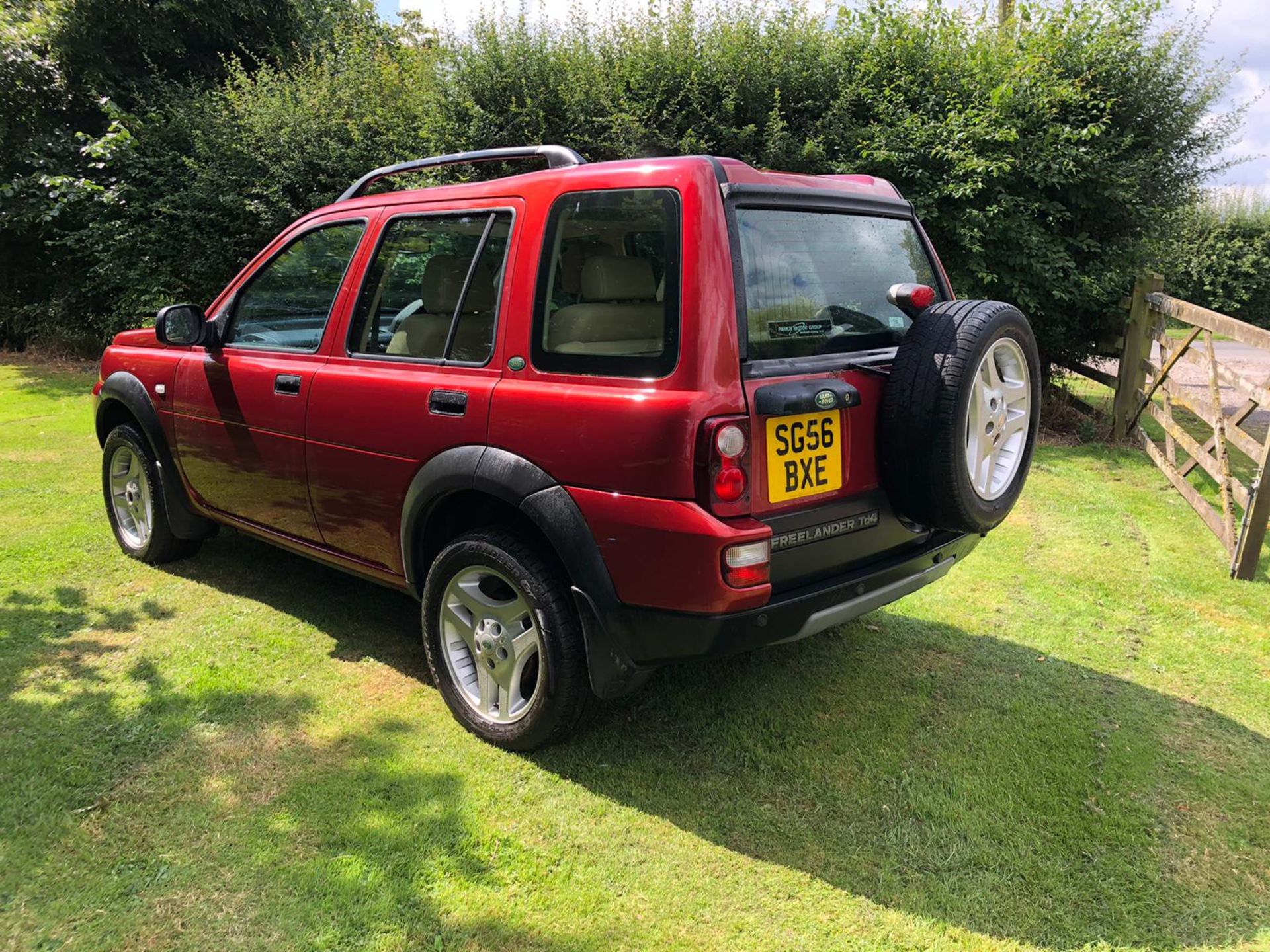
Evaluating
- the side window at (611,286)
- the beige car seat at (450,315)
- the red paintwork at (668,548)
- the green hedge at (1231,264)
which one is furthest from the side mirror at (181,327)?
the green hedge at (1231,264)

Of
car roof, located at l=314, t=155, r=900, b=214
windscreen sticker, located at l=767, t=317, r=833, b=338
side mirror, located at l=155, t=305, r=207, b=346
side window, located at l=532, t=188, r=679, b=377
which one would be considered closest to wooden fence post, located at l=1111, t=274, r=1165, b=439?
car roof, located at l=314, t=155, r=900, b=214

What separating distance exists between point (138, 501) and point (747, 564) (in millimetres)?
3859

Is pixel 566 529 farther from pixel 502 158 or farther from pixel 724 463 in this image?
pixel 502 158

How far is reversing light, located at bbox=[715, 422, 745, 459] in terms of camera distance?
235 cm

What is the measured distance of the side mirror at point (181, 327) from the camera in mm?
3809

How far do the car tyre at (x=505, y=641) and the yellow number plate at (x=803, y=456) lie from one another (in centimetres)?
79

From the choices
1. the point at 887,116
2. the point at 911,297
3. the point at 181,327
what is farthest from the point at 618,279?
the point at 887,116

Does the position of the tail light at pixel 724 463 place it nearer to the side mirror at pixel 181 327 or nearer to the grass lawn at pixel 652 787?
the grass lawn at pixel 652 787

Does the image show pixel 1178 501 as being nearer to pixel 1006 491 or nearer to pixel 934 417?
pixel 1006 491

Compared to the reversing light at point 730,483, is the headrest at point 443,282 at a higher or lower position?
higher

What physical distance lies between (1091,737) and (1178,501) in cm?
388

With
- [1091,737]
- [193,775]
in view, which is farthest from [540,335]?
[1091,737]

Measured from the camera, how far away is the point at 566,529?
2578mm

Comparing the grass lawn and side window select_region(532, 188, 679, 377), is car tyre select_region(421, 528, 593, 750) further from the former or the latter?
side window select_region(532, 188, 679, 377)
